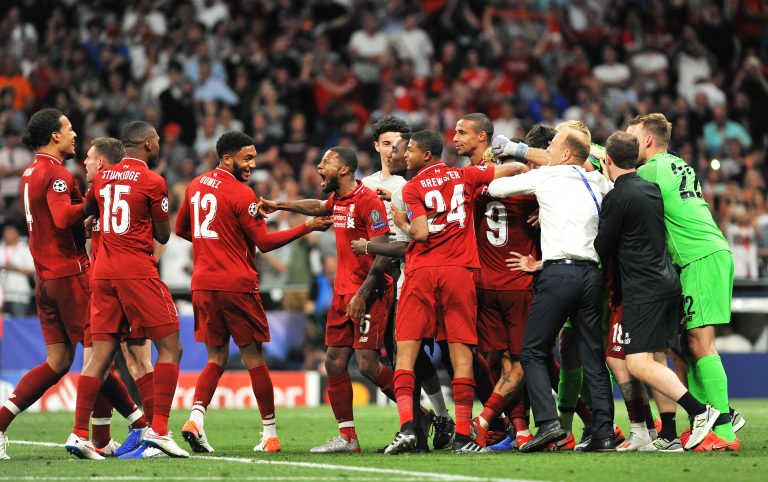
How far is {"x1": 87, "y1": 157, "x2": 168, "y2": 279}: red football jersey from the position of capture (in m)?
10.0

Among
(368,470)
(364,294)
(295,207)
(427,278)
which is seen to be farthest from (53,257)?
(368,470)

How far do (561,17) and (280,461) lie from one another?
17.7m

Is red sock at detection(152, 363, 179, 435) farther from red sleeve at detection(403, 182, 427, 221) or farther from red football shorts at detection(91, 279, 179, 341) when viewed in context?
red sleeve at detection(403, 182, 427, 221)

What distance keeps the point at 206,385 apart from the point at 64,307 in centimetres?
139

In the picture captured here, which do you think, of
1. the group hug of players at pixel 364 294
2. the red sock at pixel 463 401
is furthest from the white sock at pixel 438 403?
the red sock at pixel 463 401

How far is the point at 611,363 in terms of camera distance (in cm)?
1040

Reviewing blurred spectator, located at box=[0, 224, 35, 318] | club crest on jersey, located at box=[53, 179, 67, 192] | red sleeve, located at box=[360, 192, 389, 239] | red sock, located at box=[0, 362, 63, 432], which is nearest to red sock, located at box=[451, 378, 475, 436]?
red sleeve, located at box=[360, 192, 389, 239]

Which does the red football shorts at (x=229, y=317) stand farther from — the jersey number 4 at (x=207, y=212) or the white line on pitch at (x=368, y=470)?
the white line on pitch at (x=368, y=470)

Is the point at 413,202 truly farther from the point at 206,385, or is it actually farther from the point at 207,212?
the point at 206,385

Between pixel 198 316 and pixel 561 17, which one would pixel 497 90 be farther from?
pixel 198 316

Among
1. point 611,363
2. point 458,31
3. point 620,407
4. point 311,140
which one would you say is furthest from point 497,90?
point 611,363

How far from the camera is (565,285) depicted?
9.90 metres

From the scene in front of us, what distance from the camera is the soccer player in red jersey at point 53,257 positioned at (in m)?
10.5

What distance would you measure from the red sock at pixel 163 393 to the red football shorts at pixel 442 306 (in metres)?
1.92
